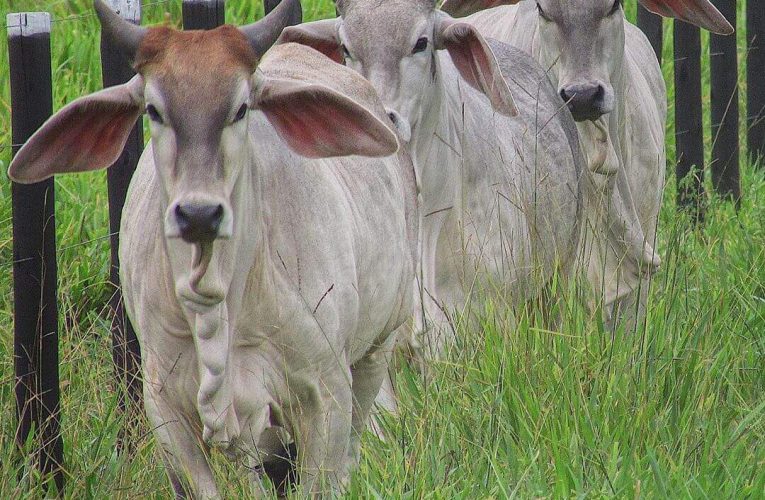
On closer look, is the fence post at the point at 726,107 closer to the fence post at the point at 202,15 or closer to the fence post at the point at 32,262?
the fence post at the point at 202,15

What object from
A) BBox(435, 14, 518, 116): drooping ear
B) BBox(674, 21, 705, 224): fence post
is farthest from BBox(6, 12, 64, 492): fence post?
BBox(674, 21, 705, 224): fence post

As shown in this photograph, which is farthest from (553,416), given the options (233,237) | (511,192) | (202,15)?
(202,15)

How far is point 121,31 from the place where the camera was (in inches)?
133

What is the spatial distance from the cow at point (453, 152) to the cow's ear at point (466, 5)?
2.57 ft

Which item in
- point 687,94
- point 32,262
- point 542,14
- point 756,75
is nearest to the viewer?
point 32,262

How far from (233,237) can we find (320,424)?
61 cm

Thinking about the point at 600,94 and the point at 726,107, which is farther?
the point at 726,107

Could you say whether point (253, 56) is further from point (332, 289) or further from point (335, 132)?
point (332, 289)

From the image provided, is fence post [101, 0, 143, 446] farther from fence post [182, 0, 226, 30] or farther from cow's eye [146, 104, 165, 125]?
cow's eye [146, 104, 165, 125]

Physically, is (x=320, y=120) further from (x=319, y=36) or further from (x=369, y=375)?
(x=319, y=36)

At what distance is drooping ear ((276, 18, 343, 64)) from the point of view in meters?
5.00

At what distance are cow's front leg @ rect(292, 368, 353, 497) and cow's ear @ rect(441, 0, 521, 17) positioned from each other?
9.18ft

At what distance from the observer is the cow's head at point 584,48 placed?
530 centimetres

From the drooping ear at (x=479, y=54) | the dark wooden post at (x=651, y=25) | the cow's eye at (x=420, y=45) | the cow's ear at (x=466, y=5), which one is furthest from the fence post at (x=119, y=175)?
the dark wooden post at (x=651, y=25)
